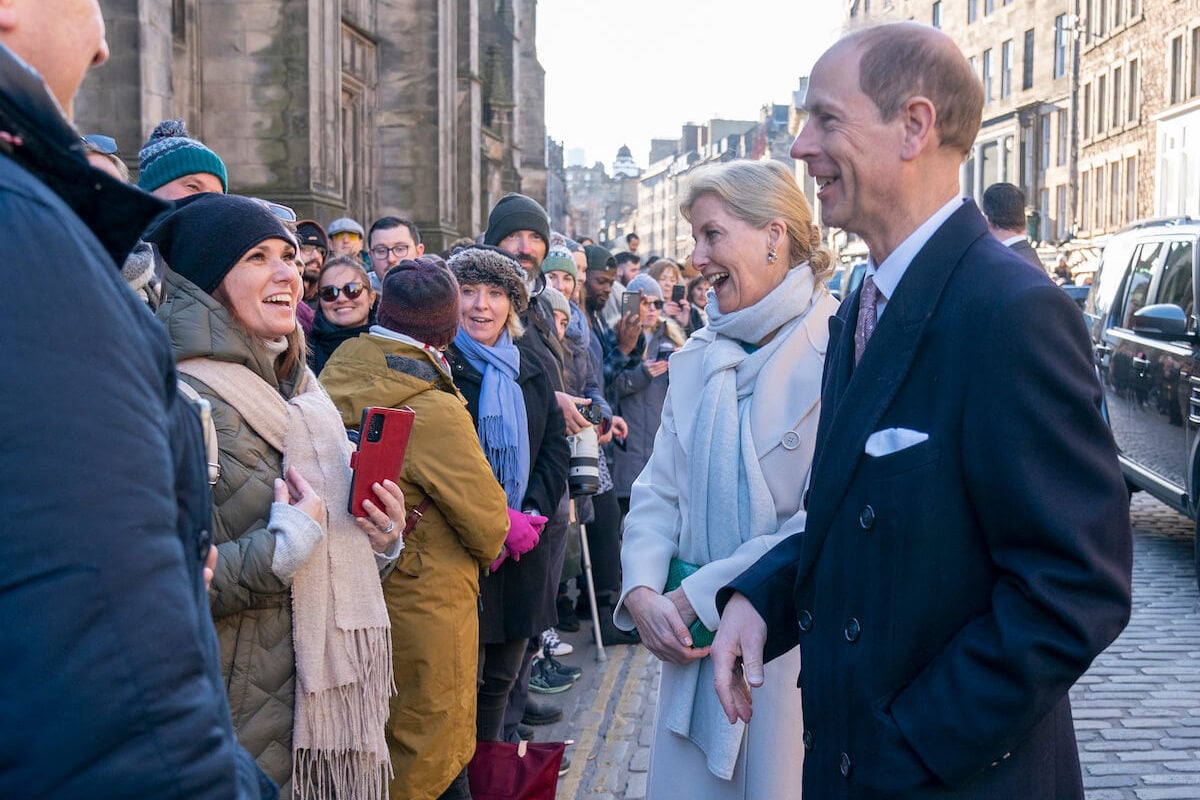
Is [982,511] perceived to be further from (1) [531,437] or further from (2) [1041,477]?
(1) [531,437]

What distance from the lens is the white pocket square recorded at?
208 cm

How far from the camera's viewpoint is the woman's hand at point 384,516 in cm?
347

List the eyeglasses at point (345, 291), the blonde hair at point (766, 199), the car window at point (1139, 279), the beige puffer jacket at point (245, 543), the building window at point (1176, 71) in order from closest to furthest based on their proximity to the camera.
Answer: the beige puffer jacket at point (245, 543) < the blonde hair at point (766, 199) < the eyeglasses at point (345, 291) < the car window at point (1139, 279) < the building window at point (1176, 71)

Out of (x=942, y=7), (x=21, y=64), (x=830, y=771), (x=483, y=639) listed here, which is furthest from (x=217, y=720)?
(x=942, y=7)

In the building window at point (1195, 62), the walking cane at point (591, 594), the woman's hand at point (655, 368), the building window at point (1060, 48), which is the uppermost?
the building window at point (1060, 48)

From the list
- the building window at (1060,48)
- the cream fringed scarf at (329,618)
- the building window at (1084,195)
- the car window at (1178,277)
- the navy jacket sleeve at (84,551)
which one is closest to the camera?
the navy jacket sleeve at (84,551)

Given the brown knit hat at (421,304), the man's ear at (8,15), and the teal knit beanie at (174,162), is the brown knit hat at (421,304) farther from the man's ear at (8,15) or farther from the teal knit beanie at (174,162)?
the man's ear at (8,15)

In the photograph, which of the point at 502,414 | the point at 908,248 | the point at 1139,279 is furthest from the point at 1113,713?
the point at 1139,279

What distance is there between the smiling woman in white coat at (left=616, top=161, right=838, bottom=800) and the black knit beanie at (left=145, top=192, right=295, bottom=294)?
1.28 m

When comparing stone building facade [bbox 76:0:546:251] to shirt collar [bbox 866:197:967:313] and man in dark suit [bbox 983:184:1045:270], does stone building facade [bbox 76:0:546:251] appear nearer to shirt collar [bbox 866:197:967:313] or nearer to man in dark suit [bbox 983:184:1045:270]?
man in dark suit [bbox 983:184:1045:270]

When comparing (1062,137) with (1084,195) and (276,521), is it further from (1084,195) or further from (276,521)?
(276,521)

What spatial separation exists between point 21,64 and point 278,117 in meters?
13.0

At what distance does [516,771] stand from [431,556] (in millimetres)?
912

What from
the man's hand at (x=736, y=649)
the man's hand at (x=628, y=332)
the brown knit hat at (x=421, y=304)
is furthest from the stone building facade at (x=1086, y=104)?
the man's hand at (x=736, y=649)
